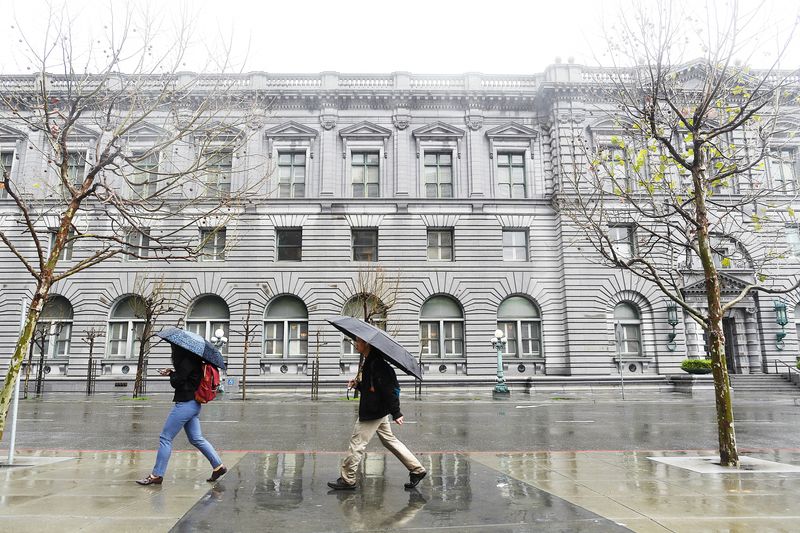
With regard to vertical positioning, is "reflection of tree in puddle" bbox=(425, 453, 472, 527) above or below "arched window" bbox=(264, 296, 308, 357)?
below

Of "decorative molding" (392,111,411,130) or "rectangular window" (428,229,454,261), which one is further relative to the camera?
"decorative molding" (392,111,411,130)

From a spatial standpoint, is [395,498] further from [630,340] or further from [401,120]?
[401,120]

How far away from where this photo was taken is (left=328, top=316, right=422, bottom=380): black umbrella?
6.68 metres

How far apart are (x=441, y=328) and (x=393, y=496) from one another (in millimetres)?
23607

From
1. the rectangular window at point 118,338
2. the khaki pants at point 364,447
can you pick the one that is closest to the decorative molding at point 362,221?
the rectangular window at point 118,338

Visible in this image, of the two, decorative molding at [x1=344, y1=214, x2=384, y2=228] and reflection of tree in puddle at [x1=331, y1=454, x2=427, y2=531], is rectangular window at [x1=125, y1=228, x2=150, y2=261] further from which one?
decorative molding at [x1=344, y1=214, x2=384, y2=228]

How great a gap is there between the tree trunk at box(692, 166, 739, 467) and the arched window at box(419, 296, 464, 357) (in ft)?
67.8

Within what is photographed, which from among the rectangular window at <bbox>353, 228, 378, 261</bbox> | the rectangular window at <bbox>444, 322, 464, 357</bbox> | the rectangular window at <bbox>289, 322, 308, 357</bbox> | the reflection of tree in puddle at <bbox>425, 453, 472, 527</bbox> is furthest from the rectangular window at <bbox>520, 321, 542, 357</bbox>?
the reflection of tree in puddle at <bbox>425, 453, 472, 527</bbox>

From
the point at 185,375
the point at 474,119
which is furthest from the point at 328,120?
the point at 185,375

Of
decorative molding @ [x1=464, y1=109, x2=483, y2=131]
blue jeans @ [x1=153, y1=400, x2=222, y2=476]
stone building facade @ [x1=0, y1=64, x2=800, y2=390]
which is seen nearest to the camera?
blue jeans @ [x1=153, y1=400, x2=222, y2=476]

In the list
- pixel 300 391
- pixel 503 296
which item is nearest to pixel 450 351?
pixel 503 296

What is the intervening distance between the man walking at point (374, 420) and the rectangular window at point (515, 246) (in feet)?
82.5

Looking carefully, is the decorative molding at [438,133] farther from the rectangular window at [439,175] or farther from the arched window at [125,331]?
the arched window at [125,331]

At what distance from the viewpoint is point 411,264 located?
99.6 feet
